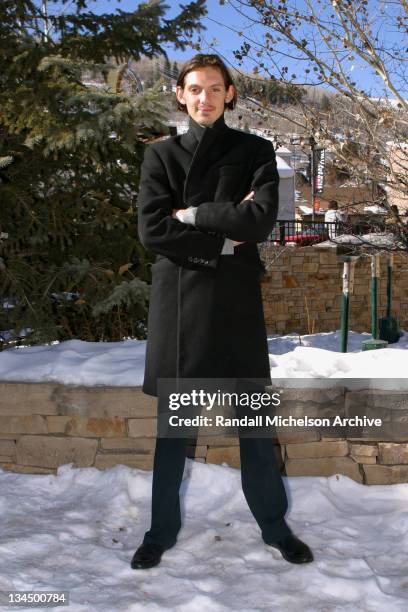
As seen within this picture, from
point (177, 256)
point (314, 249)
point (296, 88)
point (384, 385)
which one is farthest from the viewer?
point (314, 249)

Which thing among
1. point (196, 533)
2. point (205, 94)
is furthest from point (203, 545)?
point (205, 94)

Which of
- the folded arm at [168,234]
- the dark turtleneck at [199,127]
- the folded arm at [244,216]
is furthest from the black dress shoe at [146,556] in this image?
the dark turtleneck at [199,127]

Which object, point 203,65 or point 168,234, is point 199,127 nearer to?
point 203,65

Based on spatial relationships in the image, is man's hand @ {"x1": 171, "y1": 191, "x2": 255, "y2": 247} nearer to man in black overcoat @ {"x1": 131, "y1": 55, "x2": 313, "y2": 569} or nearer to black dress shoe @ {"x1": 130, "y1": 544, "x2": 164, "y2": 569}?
man in black overcoat @ {"x1": 131, "y1": 55, "x2": 313, "y2": 569}

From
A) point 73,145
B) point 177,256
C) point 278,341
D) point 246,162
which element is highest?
point 73,145

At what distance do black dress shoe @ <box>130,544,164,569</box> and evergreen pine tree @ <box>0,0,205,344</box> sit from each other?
1758 mm

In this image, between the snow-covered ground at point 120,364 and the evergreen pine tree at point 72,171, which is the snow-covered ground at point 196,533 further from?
the evergreen pine tree at point 72,171

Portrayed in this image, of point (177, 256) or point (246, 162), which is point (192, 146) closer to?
point (246, 162)

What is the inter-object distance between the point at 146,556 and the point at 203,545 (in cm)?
30

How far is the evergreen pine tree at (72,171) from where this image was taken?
3.84 metres

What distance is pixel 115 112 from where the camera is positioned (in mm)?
3697

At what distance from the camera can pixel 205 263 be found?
2.23 metres

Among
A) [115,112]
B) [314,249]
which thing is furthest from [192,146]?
[314,249]

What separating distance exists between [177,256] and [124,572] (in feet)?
4.09
